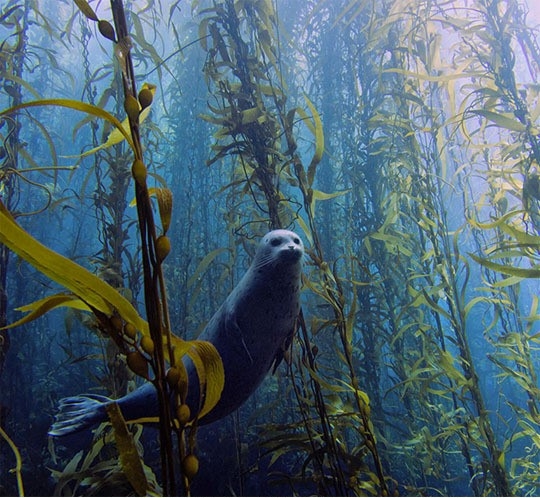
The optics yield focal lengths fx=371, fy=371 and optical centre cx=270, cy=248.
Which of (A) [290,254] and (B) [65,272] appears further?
(A) [290,254]

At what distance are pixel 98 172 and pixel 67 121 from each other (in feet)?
35.4

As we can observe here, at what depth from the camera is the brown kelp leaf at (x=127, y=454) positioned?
1.87ft

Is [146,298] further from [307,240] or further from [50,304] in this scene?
[307,240]

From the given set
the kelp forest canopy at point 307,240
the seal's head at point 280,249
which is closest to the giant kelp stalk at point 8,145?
the kelp forest canopy at point 307,240

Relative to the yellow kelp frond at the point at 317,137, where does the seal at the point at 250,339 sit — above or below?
below

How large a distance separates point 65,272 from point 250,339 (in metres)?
0.97

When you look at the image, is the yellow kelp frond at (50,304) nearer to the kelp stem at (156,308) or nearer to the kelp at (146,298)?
the kelp at (146,298)

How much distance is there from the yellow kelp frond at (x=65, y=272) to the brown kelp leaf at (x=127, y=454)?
0.14 metres

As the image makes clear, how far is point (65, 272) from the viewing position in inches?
23.3

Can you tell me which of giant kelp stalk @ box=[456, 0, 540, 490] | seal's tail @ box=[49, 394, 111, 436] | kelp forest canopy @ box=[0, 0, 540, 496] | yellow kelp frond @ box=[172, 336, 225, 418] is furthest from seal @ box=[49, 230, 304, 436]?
giant kelp stalk @ box=[456, 0, 540, 490]

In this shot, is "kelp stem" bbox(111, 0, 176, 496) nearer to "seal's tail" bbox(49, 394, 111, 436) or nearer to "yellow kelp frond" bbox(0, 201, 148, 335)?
"yellow kelp frond" bbox(0, 201, 148, 335)

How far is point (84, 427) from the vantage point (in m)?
1.46

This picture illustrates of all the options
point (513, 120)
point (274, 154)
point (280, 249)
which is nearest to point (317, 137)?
point (274, 154)

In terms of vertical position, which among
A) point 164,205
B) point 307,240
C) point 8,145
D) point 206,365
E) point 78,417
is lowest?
point 78,417
